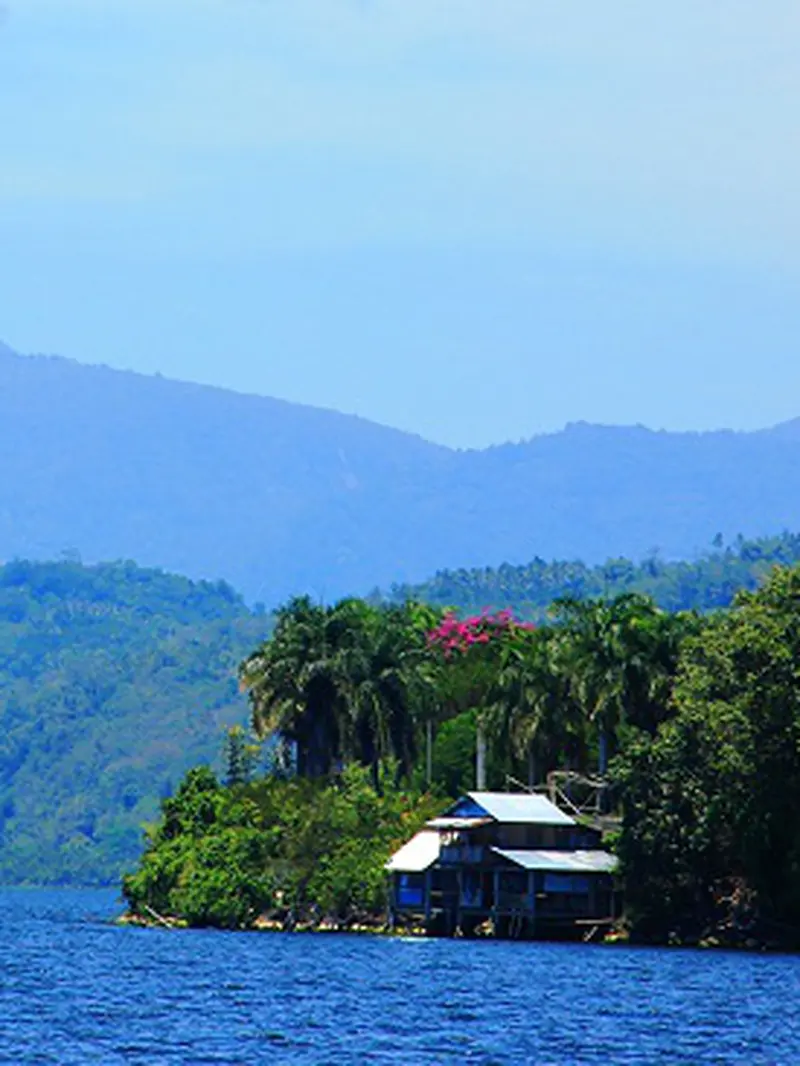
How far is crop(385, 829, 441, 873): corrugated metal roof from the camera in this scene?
107 metres

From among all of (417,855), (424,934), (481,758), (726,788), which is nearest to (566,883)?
(417,855)

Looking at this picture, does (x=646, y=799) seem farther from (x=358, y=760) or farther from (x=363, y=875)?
(x=358, y=760)

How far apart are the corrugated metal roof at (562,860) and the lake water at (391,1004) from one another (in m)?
4.94

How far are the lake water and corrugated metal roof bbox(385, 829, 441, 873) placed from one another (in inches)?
290

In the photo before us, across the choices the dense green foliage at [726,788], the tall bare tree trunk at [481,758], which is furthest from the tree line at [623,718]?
the tall bare tree trunk at [481,758]

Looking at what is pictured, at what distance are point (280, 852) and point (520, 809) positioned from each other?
1322 centimetres

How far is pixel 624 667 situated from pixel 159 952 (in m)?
28.5

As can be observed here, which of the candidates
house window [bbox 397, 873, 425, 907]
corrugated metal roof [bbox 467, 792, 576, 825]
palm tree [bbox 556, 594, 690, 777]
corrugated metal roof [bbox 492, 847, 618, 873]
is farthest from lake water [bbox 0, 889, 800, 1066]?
palm tree [bbox 556, 594, 690, 777]

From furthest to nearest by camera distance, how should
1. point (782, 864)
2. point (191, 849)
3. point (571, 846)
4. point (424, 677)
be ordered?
point (424, 677), point (191, 849), point (571, 846), point (782, 864)

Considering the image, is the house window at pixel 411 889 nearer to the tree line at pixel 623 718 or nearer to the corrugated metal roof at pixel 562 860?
the corrugated metal roof at pixel 562 860

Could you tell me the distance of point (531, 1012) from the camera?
6400 centimetres

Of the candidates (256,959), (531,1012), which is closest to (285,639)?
(256,959)

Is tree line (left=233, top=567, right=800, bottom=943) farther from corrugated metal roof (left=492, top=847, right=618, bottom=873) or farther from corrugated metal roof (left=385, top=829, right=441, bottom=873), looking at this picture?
corrugated metal roof (left=385, top=829, right=441, bottom=873)

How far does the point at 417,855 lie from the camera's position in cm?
10856
